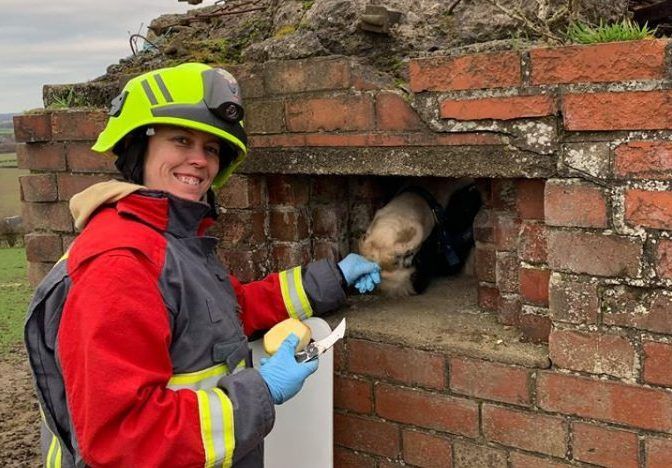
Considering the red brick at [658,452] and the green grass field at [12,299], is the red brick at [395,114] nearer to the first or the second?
the red brick at [658,452]

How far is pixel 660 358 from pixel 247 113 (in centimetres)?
150

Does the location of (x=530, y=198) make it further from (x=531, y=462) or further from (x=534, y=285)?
(x=531, y=462)

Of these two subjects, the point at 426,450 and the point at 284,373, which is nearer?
the point at 284,373

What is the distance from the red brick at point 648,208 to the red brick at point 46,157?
2128 mm

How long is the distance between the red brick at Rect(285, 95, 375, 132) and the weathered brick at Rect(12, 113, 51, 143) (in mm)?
1122

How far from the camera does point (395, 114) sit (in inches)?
83.1

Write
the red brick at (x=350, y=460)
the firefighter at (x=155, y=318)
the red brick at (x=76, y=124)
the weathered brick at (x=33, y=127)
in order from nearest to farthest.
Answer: the firefighter at (x=155, y=318), the red brick at (x=350, y=460), the red brick at (x=76, y=124), the weathered brick at (x=33, y=127)

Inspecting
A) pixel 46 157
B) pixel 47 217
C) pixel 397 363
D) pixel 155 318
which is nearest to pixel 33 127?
pixel 46 157

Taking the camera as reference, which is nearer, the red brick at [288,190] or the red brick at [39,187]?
the red brick at [288,190]

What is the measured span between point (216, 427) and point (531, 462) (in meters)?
1.02

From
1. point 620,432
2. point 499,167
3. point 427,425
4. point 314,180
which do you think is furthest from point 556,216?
point 314,180

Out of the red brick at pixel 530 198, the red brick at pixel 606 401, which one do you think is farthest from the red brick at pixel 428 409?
the red brick at pixel 530 198

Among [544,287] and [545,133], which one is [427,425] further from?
[545,133]

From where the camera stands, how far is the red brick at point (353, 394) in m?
2.35
